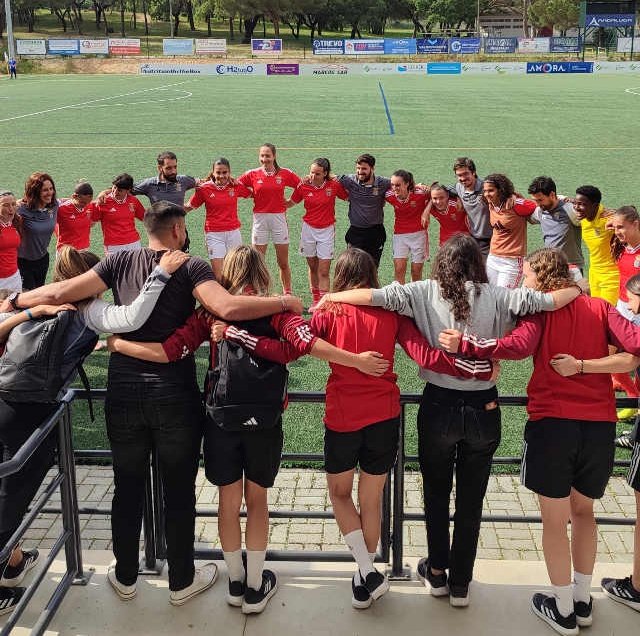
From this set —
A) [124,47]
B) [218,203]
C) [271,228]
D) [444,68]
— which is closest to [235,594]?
[218,203]

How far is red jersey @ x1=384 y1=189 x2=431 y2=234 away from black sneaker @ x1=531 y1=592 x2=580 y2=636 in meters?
6.52

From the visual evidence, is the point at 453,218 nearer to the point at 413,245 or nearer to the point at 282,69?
the point at 413,245

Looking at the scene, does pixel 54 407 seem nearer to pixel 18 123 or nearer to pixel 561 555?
pixel 561 555

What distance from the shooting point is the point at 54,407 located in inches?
151

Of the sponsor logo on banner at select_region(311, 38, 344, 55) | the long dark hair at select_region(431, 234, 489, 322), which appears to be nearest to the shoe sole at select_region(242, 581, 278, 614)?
the long dark hair at select_region(431, 234, 489, 322)

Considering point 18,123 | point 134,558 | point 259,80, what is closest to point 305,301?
point 134,558

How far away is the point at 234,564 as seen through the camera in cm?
393

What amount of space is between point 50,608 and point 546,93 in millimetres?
38026

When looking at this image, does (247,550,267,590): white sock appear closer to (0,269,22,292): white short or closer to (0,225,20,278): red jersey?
(0,269,22,292): white short

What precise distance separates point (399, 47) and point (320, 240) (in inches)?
2404

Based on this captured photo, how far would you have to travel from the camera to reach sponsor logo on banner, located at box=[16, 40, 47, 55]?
202 feet

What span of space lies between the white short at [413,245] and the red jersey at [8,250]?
476 cm

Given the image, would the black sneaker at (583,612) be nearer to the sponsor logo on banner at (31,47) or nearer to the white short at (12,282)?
the white short at (12,282)

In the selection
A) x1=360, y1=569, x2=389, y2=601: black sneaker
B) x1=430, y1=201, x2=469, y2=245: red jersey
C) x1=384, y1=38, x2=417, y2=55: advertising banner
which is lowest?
x1=360, y1=569, x2=389, y2=601: black sneaker
